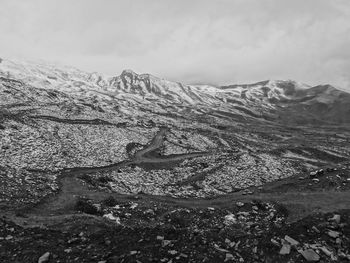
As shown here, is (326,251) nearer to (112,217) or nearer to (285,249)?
(285,249)

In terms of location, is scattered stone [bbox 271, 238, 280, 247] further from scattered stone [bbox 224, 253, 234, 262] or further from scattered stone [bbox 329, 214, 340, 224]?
scattered stone [bbox 329, 214, 340, 224]

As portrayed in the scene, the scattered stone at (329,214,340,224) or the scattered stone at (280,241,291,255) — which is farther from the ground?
the scattered stone at (329,214,340,224)

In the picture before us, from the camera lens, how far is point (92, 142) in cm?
6900

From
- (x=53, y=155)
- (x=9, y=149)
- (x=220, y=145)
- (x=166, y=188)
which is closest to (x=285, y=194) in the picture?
(x=166, y=188)

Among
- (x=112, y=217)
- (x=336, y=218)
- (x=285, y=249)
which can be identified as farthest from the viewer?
(x=112, y=217)

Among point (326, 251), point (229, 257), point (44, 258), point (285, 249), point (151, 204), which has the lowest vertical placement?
point (151, 204)

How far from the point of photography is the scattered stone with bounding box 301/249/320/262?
1868 centimetres

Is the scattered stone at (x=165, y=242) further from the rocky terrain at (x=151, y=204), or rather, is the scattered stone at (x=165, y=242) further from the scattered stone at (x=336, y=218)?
the scattered stone at (x=336, y=218)

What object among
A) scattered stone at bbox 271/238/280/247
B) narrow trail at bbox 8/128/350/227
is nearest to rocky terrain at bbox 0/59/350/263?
scattered stone at bbox 271/238/280/247

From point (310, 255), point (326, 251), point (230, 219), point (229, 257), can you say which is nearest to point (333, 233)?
point (326, 251)

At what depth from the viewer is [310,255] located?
18938 mm

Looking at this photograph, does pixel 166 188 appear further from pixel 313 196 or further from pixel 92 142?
pixel 92 142

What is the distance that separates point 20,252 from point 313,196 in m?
27.5

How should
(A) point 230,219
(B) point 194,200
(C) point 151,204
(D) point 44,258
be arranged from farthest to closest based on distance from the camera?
(B) point 194,200, (C) point 151,204, (A) point 230,219, (D) point 44,258
